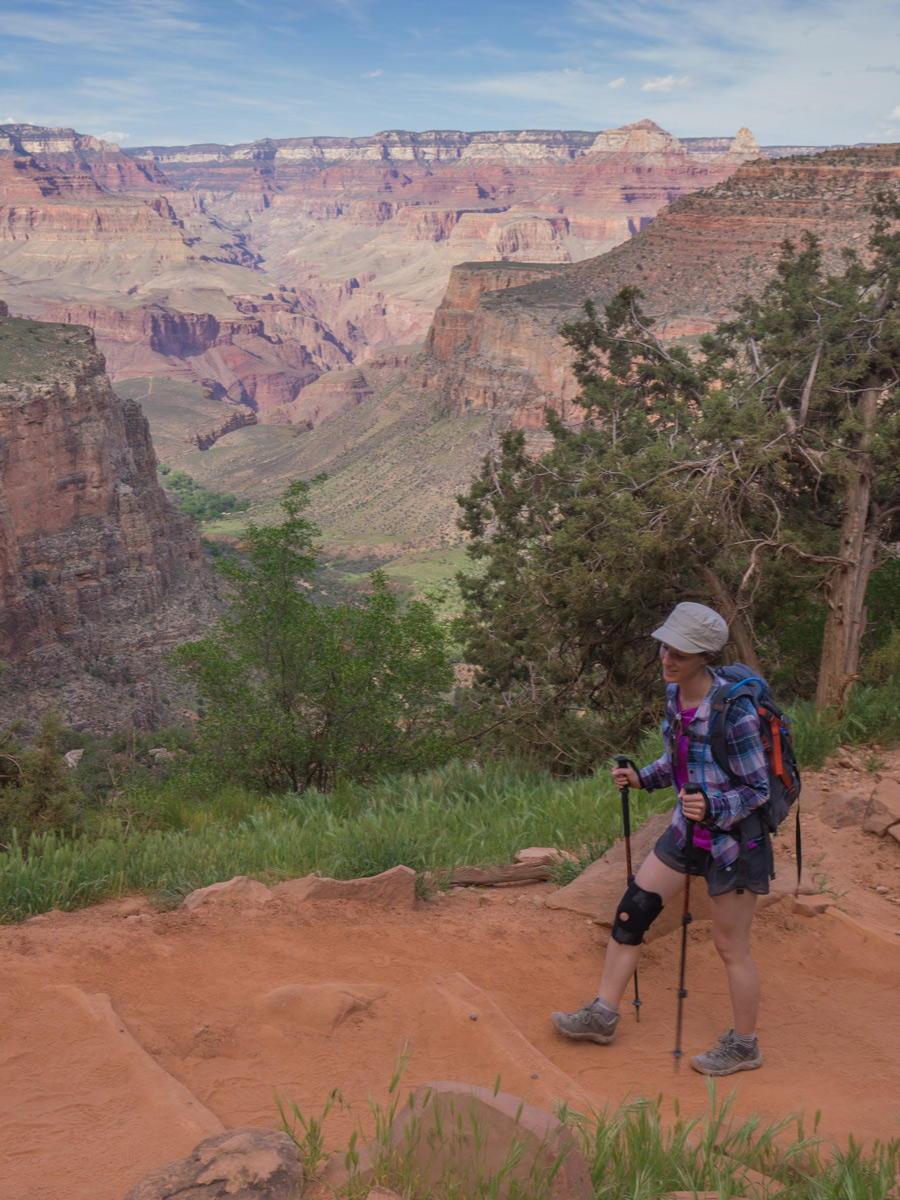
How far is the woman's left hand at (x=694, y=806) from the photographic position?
13.4ft

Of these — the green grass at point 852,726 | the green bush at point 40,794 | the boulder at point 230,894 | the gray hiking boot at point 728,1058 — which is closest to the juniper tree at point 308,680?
the green bush at point 40,794

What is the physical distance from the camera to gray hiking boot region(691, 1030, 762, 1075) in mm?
4145

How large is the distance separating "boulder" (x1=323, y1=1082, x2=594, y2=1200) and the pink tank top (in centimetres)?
145

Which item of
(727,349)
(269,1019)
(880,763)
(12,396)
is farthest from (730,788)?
(12,396)

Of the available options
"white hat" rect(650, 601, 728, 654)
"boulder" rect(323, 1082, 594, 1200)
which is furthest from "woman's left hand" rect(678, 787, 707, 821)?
"boulder" rect(323, 1082, 594, 1200)

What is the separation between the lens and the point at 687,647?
163 inches

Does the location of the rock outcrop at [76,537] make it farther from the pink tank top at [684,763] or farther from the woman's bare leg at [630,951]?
the pink tank top at [684,763]

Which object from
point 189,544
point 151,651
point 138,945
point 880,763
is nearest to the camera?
point 138,945

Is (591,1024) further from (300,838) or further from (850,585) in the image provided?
(850,585)

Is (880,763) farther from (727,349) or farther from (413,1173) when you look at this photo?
(727,349)

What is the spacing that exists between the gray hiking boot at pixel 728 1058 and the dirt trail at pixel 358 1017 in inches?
2.1

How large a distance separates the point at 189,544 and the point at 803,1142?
63114 mm

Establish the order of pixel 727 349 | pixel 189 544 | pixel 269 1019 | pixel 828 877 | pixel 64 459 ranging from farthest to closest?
pixel 189 544 → pixel 64 459 → pixel 727 349 → pixel 828 877 → pixel 269 1019

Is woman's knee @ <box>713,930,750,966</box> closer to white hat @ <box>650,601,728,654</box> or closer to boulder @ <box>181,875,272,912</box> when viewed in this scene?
white hat @ <box>650,601,728,654</box>
